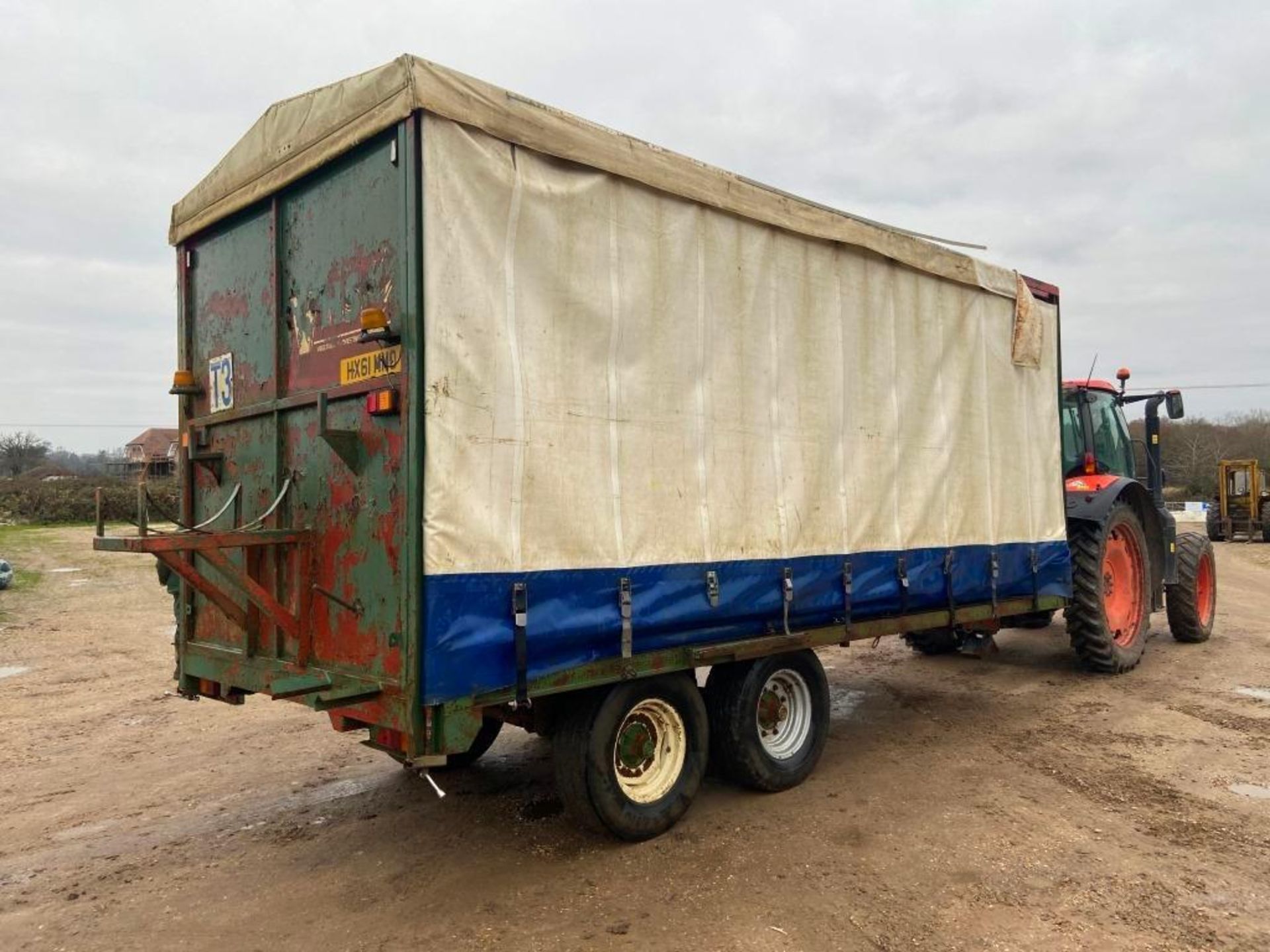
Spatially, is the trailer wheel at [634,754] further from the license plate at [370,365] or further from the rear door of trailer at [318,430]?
the license plate at [370,365]

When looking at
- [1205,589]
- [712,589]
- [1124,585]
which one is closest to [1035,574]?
[1124,585]

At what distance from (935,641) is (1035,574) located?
6.15ft

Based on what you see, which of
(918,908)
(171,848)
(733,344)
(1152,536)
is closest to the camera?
(918,908)

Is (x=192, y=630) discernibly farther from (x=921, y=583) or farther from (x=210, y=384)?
(x=921, y=583)

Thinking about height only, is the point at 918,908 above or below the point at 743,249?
below

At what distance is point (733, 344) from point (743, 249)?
22.8 inches

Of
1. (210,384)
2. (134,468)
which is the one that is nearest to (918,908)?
(210,384)

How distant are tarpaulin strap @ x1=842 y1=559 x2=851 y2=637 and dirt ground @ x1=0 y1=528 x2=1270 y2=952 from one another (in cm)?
102

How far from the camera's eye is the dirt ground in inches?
148

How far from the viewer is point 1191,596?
33.1ft

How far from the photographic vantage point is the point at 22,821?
5.16 m

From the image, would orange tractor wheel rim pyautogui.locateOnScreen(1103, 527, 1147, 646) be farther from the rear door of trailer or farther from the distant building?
the distant building

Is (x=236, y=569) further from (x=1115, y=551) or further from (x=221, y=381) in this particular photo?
(x=1115, y=551)

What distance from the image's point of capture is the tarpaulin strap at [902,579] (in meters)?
5.90
